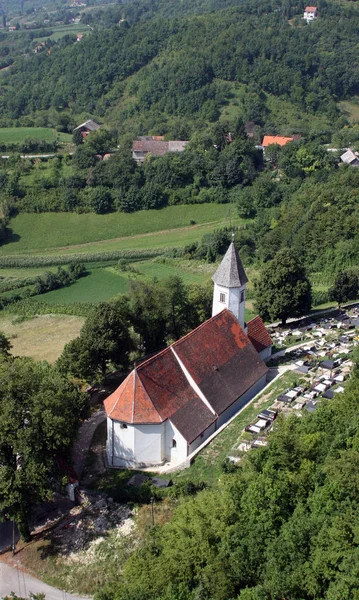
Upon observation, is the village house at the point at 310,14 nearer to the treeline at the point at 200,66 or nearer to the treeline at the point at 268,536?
the treeline at the point at 200,66

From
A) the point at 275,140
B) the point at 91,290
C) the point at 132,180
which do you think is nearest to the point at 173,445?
the point at 91,290

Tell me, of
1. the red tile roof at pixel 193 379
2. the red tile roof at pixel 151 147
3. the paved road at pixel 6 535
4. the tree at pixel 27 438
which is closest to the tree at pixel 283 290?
the red tile roof at pixel 193 379

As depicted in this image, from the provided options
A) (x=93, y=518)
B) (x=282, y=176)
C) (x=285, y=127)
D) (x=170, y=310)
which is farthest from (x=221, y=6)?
(x=93, y=518)

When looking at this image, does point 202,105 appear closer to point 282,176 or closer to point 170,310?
point 282,176

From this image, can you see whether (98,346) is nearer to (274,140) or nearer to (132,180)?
(132,180)

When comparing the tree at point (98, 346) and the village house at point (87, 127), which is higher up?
the village house at point (87, 127)

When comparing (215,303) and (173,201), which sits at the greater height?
(215,303)

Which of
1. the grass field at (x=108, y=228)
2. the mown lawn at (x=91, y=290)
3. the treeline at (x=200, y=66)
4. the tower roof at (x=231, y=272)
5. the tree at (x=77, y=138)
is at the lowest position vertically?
the mown lawn at (x=91, y=290)
